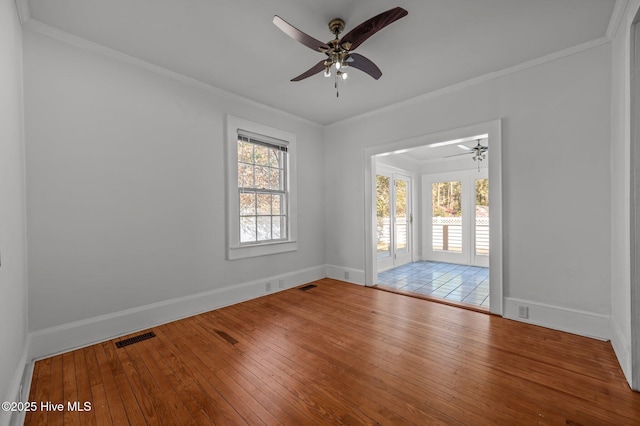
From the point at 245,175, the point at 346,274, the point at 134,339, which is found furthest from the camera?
the point at 346,274

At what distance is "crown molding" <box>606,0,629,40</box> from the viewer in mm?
2062

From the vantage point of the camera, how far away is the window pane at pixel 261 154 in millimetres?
3996

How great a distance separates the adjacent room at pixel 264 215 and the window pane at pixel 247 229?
0.05m

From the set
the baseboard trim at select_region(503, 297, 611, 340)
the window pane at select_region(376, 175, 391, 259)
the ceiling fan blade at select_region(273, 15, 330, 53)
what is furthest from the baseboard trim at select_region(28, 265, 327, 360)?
the baseboard trim at select_region(503, 297, 611, 340)

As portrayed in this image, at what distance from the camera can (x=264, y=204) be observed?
4.11 meters

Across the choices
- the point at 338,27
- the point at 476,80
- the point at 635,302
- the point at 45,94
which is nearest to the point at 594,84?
the point at 476,80

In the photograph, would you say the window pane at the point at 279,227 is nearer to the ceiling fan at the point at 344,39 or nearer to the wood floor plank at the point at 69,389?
the ceiling fan at the point at 344,39

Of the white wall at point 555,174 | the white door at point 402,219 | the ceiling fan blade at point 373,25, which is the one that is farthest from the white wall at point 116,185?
the white door at point 402,219

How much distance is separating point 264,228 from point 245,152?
115 cm

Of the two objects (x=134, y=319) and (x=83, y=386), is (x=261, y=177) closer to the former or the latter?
(x=134, y=319)

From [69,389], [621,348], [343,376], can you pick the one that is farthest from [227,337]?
[621,348]

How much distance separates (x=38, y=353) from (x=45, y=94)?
7.19 feet

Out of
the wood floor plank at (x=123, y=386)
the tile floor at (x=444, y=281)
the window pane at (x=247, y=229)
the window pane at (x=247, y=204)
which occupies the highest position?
the window pane at (x=247, y=204)

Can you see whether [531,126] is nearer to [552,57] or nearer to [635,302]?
[552,57]
